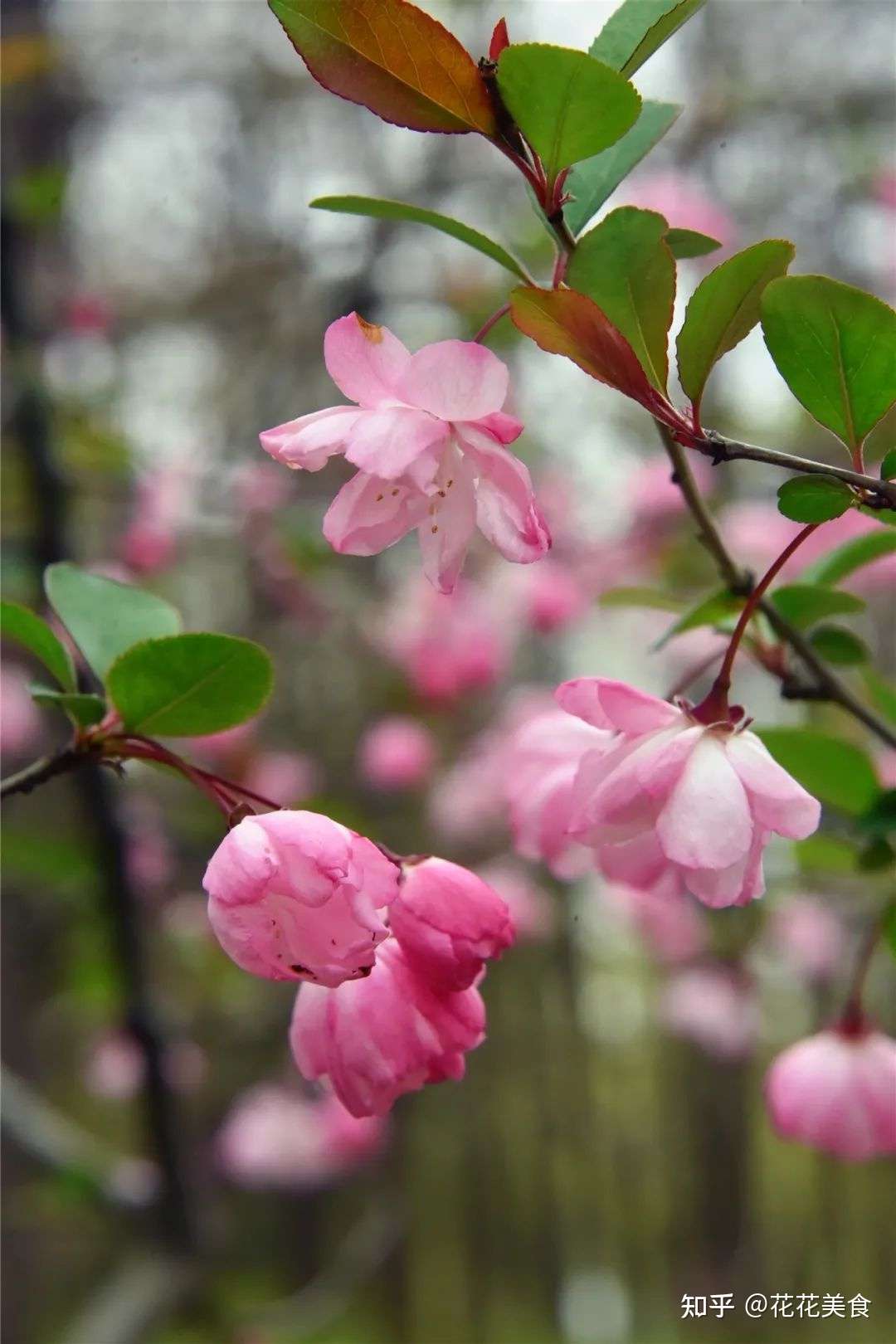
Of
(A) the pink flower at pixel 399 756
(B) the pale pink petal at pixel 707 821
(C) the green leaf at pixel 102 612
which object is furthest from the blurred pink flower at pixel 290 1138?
(B) the pale pink petal at pixel 707 821

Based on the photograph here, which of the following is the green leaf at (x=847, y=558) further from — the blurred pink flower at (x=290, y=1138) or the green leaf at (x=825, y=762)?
the blurred pink flower at (x=290, y=1138)

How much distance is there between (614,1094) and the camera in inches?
267

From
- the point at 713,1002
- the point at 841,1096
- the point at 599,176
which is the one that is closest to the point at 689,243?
the point at 599,176

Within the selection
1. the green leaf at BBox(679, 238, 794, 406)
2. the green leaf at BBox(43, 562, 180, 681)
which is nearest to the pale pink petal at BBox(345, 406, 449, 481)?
the green leaf at BBox(679, 238, 794, 406)

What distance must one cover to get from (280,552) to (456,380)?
5.63ft

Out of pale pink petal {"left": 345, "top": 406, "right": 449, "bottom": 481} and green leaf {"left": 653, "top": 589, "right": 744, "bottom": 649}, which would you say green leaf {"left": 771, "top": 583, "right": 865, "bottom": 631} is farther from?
pale pink petal {"left": 345, "top": 406, "right": 449, "bottom": 481}

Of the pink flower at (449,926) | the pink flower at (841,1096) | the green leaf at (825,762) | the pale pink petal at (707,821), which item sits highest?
the green leaf at (825,762)

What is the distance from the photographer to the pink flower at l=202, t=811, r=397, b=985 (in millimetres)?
442

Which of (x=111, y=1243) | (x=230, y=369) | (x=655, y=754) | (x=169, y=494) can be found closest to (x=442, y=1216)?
(x=111, y=1243)

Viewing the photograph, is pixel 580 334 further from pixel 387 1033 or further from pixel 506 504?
pixel 387 1033

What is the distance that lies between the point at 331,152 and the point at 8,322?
7.60 ft

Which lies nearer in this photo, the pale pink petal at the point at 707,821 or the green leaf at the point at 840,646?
the pale pink petal at the point at 707,821

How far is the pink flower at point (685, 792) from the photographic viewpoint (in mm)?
486

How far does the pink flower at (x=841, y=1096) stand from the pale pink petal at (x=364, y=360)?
55 centimetres
